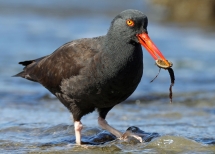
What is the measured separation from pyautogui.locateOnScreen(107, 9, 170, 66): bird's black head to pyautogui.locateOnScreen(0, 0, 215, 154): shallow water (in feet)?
3.64

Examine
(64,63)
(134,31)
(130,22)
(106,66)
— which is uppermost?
(130,22)

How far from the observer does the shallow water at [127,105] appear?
6082 millimetres

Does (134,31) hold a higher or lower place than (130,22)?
lower

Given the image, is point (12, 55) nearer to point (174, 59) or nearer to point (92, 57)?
point (174, 59)

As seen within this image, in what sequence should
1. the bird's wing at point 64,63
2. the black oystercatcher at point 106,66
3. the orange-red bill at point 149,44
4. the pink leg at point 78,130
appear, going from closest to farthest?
the orange-red bill at point 149,44 → the black oystercatcher at point 106,66 → the bird's wing at point 64,63 → the pink leg at point 78,130

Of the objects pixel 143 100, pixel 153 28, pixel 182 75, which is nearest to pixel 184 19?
pixel 153 28

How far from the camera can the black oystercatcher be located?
5.66m

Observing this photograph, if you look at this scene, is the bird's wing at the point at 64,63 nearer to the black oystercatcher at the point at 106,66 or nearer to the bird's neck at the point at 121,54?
the black oystercatcher at the point at 106,66

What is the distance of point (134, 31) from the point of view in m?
5.66

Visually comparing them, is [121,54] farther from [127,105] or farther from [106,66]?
[127,105]

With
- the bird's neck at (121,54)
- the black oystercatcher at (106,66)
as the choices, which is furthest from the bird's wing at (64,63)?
the bird's neck at (121,54)

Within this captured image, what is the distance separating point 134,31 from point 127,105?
346cm

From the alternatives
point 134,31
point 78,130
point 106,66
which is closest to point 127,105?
point 78,130

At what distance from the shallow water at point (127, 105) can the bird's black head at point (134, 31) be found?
1.11 meters
